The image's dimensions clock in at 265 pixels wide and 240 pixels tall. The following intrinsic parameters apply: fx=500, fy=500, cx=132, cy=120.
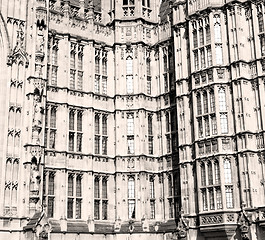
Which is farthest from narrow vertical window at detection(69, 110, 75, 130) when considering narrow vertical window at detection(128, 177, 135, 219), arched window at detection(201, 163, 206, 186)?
arched window at detection(201, 163, 206, 186)

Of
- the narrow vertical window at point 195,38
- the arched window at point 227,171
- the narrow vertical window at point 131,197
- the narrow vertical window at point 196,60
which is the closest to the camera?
the arched window at point 227,171

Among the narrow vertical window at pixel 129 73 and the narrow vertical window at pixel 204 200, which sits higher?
the narrow vertical window at pixel 129 73

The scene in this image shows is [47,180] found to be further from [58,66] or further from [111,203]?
[58,66]

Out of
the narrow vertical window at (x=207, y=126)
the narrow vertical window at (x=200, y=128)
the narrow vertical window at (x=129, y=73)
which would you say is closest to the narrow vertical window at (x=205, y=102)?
the narrow vertical window at (x=207, y=126)

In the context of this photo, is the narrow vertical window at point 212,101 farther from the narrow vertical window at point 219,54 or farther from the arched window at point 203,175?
the arched window at point 203,175

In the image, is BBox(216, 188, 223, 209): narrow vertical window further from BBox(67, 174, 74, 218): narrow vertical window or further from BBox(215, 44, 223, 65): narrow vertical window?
BBox(67, 174, 74, 218): narrow vertical window

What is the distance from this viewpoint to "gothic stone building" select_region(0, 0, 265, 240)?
31.0 metres

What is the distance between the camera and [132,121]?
37125mm

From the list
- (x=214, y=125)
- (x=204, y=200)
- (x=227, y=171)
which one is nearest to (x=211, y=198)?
(x=204, y=200)

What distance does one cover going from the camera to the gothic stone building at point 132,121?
30969mm

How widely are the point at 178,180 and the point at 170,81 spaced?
7.62 meters

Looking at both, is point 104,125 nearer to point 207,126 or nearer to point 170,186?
point 170,186

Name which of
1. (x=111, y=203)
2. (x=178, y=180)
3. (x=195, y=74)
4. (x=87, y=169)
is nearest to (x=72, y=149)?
(x=87, y=169)

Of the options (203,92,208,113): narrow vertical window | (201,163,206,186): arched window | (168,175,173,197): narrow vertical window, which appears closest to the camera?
(201,163,206,186): arched window
